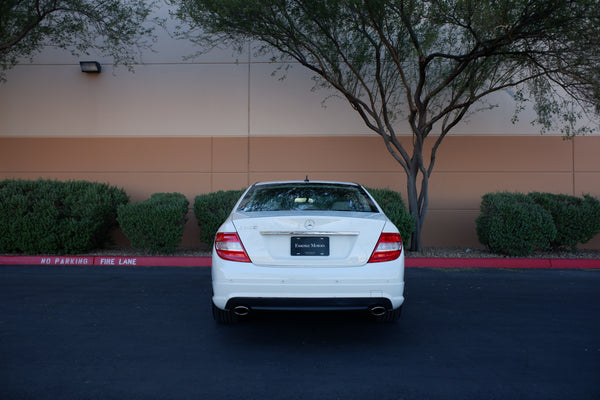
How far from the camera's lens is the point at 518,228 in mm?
9273

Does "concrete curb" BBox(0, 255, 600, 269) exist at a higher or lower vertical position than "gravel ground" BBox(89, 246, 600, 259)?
lower

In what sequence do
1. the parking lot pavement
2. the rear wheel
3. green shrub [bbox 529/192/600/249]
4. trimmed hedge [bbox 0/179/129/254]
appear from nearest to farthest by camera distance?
the parking lot pavement, the rear wheel, trimmed hedge [bbox 0/179/129/254], green shrub [bbox 529/192/600/249]

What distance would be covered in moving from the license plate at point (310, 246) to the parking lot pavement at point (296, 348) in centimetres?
86

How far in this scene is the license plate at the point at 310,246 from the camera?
163 inches

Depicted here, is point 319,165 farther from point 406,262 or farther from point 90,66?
point 90,66

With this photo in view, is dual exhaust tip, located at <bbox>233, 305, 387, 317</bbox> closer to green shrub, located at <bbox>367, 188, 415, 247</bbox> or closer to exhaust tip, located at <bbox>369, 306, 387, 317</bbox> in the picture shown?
exhaust tip, located at <bbox>369, 306, 387, 317</bbox>

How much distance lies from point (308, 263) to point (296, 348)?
798 mm

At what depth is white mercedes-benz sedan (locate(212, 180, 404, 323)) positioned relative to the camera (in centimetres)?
404

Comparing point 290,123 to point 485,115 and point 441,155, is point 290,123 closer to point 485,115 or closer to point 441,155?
point 441,155

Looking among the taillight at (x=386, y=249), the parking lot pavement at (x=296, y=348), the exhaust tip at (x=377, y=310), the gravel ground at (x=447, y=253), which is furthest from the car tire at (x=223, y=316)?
the gravel ground at (x=447, y=253)

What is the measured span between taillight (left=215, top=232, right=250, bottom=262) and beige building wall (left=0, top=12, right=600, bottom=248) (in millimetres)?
7530

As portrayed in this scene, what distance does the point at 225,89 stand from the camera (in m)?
12.0

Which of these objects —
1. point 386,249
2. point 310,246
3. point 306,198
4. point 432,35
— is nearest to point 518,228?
point 432,35

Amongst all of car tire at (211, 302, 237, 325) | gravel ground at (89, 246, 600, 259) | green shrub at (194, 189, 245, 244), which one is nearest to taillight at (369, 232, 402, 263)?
car tire at (211, 302, 237, 325)
